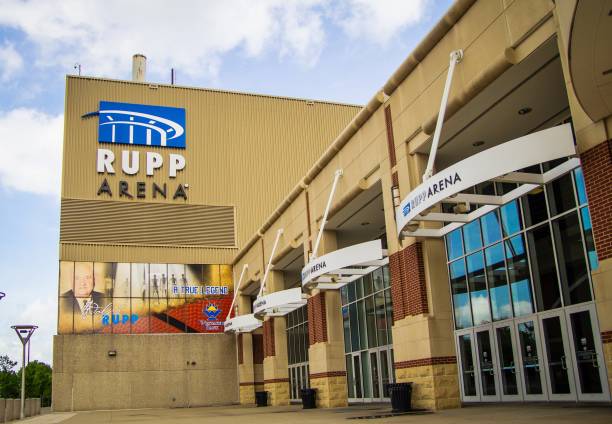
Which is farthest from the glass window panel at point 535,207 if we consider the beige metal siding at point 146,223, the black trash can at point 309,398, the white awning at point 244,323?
the beige metal siding at point 146,223

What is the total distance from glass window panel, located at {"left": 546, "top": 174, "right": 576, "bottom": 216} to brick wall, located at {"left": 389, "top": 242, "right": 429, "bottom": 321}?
374 centimetres

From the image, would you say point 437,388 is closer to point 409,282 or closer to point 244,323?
point 409,282

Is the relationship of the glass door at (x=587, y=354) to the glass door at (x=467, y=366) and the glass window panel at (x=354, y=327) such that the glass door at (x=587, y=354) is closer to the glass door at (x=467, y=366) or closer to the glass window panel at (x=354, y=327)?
the glass door at (x=467, y=366)

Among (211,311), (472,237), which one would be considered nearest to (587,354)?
(472,237)

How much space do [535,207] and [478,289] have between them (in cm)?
382

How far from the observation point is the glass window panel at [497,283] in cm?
1961

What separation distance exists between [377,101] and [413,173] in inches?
126

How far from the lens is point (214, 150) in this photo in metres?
46.8

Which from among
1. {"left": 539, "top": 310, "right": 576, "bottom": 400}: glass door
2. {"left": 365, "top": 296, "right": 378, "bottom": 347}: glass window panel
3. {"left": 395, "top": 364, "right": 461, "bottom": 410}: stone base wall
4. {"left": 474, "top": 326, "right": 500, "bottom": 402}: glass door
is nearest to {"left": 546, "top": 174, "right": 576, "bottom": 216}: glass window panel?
{"left": 539, "top": 310, "right": 576, "bottom": 400}: glass door

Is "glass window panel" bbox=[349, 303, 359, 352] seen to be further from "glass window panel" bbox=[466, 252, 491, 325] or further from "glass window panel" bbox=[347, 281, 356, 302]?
"glass window panel" bbox=[466, 252, 491, 325]

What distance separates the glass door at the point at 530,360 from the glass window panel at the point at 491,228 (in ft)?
8.94

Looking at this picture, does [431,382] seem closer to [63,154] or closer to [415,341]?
[415,341]

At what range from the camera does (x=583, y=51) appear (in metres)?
9.63

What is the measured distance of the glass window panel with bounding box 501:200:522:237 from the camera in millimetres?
19125
